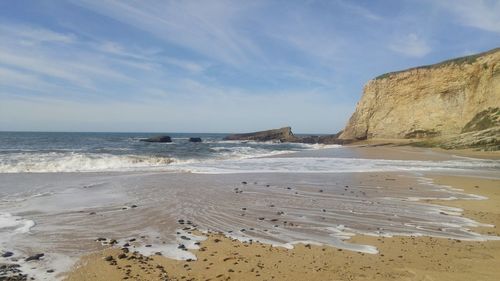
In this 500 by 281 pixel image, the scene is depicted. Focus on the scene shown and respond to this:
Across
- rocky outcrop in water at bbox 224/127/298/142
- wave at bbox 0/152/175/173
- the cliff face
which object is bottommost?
wave at bbox 0/152/175/173

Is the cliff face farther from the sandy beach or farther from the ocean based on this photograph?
the sandy beach

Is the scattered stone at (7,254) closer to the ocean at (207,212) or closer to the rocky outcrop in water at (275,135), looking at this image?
the ocean at (207,212)

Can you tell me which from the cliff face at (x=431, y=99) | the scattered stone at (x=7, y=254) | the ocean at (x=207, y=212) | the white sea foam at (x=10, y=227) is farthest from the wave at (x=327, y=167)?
the cliff face at (x=431, y=99)

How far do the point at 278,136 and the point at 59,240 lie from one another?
78505mm

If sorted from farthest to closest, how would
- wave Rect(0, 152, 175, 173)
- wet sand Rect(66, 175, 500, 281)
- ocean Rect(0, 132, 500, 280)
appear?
1. wave Rect(0, 152, 175, 173)
2. ocean Rect(0, 132, 500, 280)
3. wet sand Rect(66, 175, 500, 281)

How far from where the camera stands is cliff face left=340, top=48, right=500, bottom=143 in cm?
4203

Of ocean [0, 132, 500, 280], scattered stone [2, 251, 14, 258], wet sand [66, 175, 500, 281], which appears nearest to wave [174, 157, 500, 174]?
ocean [0, 132, 500, 280]

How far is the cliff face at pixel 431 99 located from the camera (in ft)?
138

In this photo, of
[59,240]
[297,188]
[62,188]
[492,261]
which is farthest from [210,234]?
[62,188]

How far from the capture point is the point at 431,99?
49.6 meters

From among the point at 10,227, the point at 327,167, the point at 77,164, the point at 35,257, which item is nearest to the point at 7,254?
the point at 35,257

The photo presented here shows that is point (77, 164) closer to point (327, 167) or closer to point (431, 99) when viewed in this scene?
point (327, 167)

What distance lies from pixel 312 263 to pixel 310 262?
0.16 feet

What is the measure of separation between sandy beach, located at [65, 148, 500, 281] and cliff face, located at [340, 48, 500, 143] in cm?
3620
